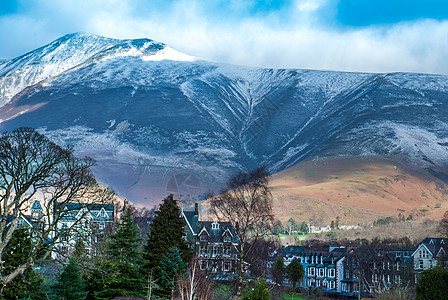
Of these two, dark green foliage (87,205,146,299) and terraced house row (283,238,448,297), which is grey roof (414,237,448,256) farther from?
dark green foliage (87,205,146,299)

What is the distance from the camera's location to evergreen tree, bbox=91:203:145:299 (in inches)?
1302

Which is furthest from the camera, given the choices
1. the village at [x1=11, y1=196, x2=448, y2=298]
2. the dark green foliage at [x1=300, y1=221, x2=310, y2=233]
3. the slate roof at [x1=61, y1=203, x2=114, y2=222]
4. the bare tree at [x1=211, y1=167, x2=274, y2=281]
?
the dark green foliage at [x1=300, y1=221, x2=310, y2=233]

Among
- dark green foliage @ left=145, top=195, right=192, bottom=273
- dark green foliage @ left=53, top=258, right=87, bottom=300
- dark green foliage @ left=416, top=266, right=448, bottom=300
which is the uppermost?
dark green foliage @ left=145, top=195, right=192, bottom=273

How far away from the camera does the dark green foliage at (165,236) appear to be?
38125mm

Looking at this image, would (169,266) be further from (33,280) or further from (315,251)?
(315,251)

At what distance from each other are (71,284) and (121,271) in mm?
3172

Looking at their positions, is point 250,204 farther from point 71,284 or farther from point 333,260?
point 333,260

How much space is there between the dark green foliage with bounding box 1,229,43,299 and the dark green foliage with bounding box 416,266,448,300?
23298mm

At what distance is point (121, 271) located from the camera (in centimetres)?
3419

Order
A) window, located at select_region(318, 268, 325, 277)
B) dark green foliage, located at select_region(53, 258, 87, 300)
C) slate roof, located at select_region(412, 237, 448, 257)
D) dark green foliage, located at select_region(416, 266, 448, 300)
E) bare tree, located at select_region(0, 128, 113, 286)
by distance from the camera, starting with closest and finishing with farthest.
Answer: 1. bare tree, located at select_region(0, 128, 113, 286)
2. dark green foliage, located at select_region(416, 266, 448, 300)
3. dark green foliage, located at select_region(53, 258, 87, 300)
4. slate roof, located at select_region(412, 237, 448, 257)
5. window, located at select_region(318, 268, 325, 277)

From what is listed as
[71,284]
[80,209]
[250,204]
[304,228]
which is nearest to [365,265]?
[250,204]

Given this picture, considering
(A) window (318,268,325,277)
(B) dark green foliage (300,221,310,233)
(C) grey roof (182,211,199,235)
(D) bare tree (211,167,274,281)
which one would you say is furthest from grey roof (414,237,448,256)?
(B) dark green foliage (300,221,310,233)

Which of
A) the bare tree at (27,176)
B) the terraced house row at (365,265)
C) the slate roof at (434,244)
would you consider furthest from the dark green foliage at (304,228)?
the bare tree at (27,176)

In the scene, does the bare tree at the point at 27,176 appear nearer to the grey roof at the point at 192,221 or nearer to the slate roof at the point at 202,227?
the slate roof at the point at 202,227
